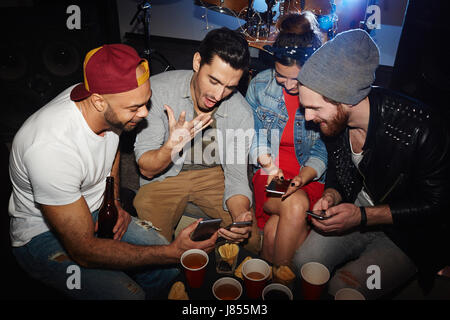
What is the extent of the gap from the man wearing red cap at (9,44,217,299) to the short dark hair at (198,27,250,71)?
50cm

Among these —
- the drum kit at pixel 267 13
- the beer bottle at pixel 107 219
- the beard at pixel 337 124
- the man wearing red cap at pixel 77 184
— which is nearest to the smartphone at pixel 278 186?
the beard at pixel 337 124

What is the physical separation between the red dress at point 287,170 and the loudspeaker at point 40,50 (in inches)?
104

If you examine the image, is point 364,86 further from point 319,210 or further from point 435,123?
point 319,210

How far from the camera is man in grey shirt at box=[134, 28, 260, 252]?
1982mm

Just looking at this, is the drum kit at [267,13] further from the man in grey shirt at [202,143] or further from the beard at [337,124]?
the beard at [337,124]

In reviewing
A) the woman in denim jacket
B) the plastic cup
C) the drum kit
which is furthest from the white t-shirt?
the drum kit

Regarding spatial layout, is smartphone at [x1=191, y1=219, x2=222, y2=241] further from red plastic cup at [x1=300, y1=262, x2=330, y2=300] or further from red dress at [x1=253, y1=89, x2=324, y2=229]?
red dress at [x1=253, y1=89, x2=324, y2=229]

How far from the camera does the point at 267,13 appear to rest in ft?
14.3

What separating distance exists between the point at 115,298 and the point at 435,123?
1989mm

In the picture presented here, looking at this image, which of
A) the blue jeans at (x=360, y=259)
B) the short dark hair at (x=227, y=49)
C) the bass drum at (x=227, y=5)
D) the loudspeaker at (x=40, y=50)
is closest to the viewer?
the blue jeans at (x=360, y=259)

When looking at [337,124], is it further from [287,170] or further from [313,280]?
[313,280]

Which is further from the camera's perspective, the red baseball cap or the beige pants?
the beige pants

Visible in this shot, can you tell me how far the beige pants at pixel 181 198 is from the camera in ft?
7.20

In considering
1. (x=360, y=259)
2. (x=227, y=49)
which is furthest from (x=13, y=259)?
(x=360, y=259)
